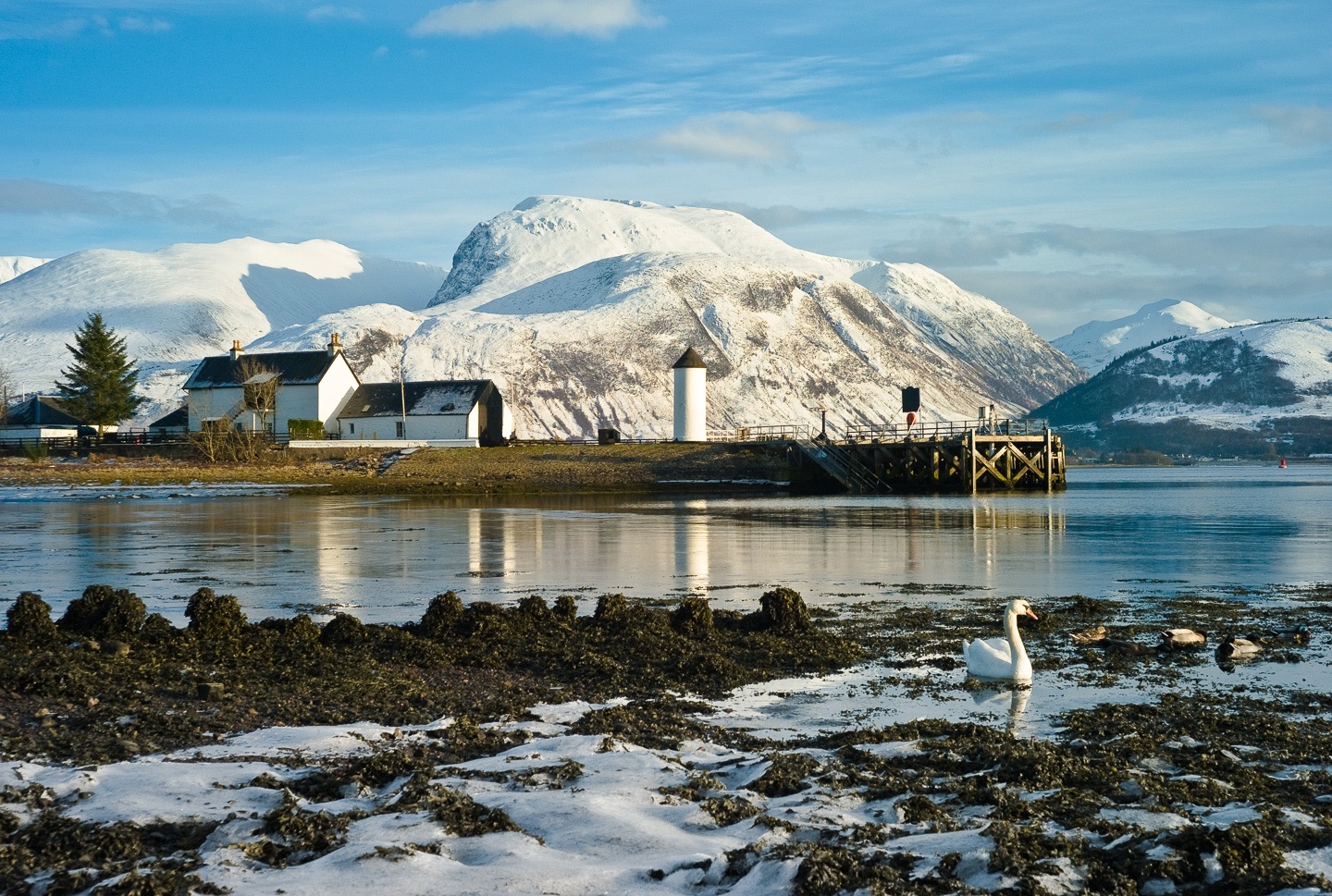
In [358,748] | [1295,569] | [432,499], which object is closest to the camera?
[358,748]

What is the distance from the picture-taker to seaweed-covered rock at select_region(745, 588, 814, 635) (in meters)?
17.0

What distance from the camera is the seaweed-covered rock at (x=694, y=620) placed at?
54.9 ft

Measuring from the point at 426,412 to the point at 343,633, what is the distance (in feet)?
272

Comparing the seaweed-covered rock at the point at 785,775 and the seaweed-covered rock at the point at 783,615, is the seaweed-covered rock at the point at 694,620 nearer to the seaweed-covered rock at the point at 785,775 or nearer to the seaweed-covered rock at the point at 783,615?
the seaweed-covered rock at the point at 783,615

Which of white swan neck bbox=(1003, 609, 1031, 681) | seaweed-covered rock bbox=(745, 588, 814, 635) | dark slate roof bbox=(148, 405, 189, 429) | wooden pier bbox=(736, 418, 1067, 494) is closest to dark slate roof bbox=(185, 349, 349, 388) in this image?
dark slate roof bbox=(148, 405, 189, 429)

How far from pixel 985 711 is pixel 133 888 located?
7998 millimetres

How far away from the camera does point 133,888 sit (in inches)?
283

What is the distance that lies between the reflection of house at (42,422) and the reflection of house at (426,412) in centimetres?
2037

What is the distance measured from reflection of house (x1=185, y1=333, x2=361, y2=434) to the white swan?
8794 centimetres

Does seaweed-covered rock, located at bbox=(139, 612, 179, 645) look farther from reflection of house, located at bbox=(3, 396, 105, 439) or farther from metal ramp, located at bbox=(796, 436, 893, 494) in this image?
reflection of house, located at bbox=(3, 396, 105, 439)

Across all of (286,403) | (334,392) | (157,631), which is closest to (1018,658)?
(157,631)

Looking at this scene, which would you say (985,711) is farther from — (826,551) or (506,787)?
(826,551)

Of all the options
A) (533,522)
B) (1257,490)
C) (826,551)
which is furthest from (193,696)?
(1257,490)

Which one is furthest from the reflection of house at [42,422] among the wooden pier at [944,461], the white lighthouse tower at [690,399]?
the wooden pier at [944,461]
